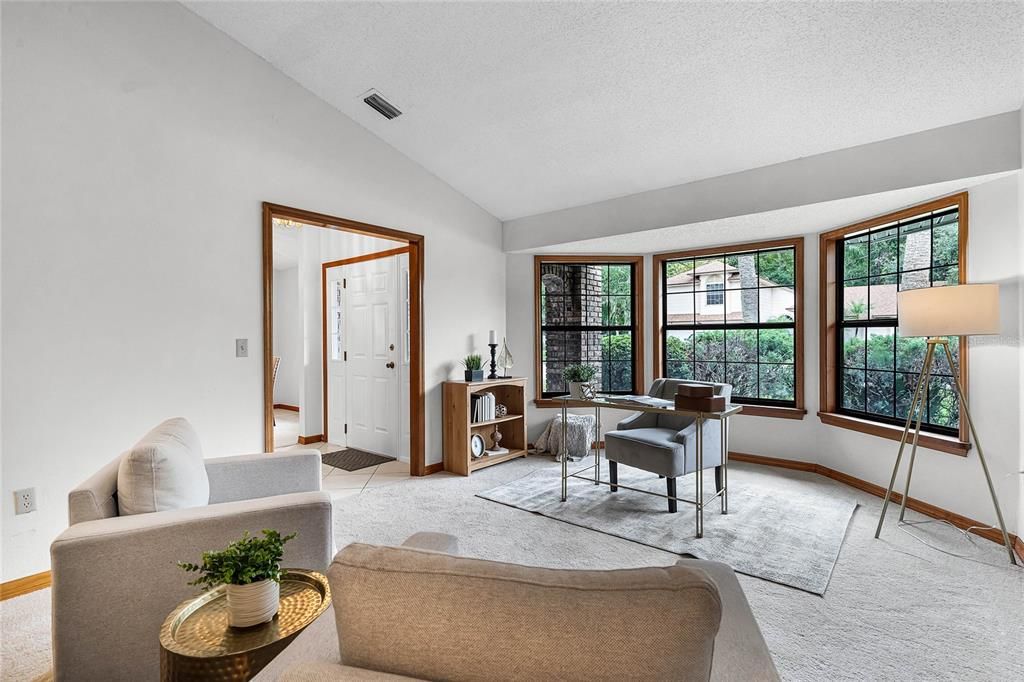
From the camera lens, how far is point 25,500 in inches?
94.4

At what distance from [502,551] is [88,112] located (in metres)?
3.21

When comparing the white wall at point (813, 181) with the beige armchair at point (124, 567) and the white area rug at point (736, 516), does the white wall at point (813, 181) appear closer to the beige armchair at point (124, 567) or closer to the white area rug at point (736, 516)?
the white area rug at point (736, 516)

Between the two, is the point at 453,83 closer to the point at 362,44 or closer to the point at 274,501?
the point at 362,44

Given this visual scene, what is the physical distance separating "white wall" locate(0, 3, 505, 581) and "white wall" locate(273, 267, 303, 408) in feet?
18.6

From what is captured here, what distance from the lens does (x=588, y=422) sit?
16.0ft

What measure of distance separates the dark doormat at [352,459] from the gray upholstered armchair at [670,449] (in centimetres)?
233

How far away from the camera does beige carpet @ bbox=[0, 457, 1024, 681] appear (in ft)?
6.15

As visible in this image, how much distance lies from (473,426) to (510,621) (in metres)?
3.93

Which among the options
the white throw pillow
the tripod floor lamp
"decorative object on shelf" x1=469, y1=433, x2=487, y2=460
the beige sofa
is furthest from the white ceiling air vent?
the tripod floor lamp

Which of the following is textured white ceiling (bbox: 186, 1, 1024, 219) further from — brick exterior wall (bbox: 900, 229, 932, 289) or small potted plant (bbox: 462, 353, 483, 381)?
small potted plant (bbox: 462, 353, 483, 381)

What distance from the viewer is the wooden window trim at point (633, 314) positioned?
205 inches

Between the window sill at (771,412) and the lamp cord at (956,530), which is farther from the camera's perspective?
the window sill at (771,412)

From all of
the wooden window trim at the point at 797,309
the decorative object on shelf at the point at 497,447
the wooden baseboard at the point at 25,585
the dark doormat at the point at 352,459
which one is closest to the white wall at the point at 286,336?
the dark doormat at the point at 352,459

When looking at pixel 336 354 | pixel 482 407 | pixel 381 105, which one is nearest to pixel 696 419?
pixel 482 407
